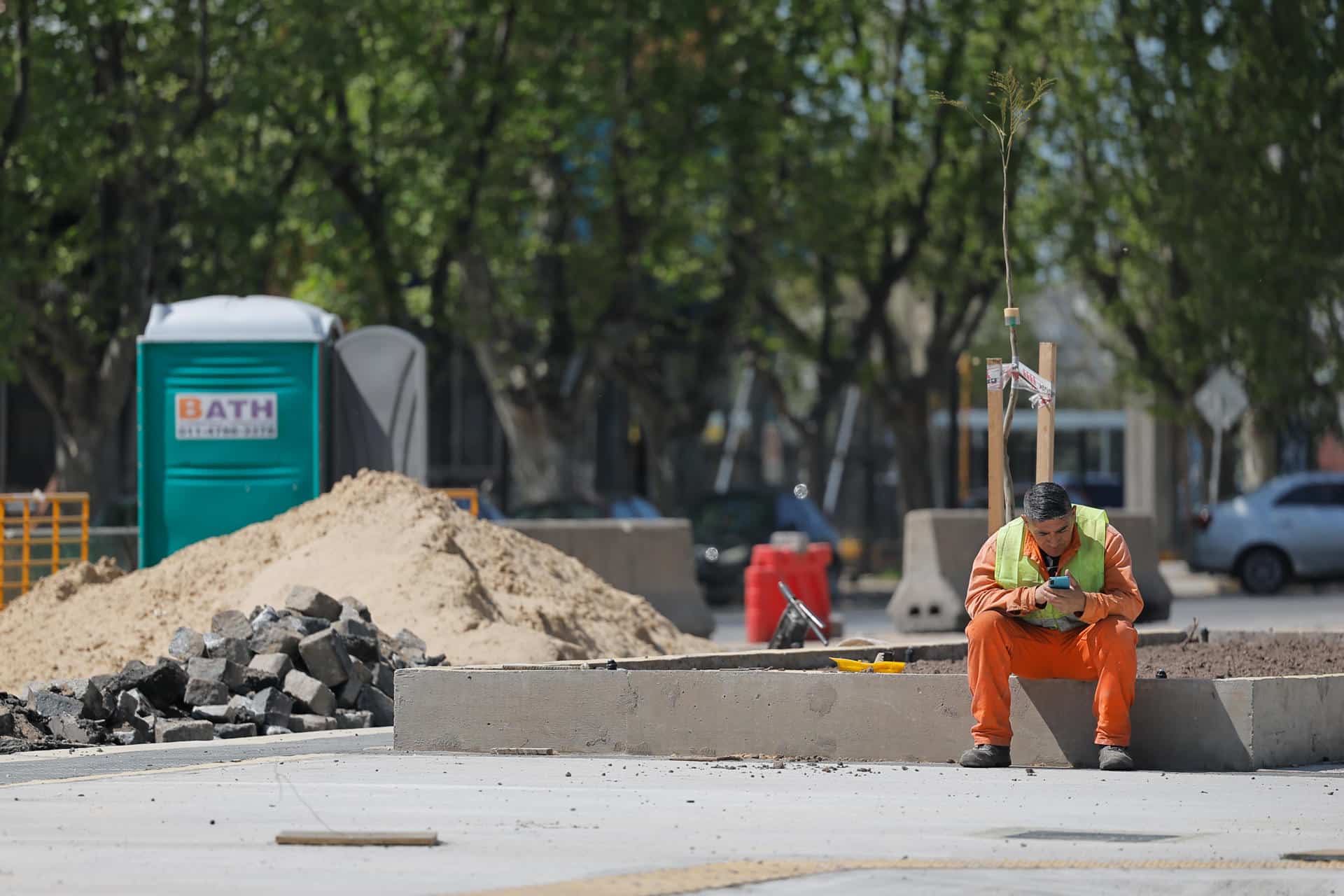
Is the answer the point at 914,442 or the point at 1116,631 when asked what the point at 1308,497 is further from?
the point at 1116,631

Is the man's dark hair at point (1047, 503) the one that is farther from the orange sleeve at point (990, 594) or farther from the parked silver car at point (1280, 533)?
the parked silver car at point (1280, 533)

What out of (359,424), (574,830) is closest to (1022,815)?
(574,830)

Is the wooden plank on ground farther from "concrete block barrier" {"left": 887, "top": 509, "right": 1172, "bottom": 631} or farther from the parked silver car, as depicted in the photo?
the parked silver car

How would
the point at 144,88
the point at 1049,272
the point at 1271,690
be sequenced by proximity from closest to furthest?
the point at 1271,690
the point at 144,88
the point at 1049,272

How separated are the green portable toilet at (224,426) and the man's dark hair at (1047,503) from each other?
10557 mm

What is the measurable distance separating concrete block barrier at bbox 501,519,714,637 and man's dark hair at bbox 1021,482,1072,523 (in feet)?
37.4

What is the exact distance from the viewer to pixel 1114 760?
1002 cm

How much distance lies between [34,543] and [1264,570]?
18514 mm

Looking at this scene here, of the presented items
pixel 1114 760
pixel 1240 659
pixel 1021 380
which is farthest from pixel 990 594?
pixel 1240 659

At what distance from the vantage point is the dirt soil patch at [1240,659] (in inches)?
488

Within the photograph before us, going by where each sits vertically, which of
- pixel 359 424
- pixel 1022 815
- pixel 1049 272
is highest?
pixel 1049 272

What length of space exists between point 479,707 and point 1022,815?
3388mm

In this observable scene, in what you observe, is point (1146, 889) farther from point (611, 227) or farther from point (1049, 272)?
point (1049, 272)

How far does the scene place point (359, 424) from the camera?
20484 millimetres
